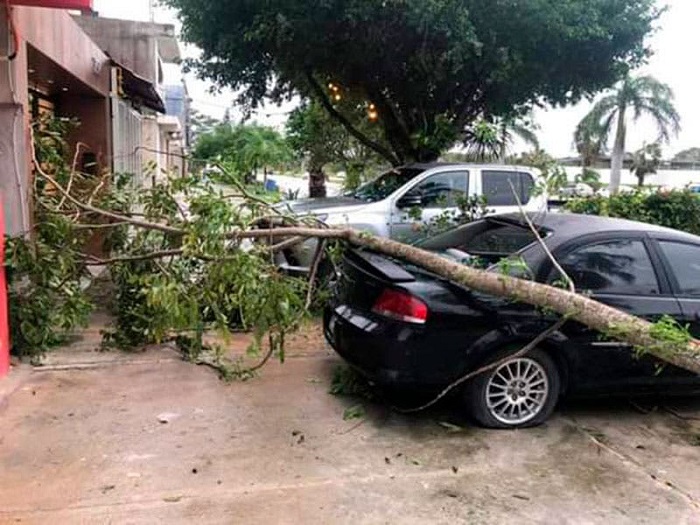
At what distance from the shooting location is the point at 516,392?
4863 millimetres

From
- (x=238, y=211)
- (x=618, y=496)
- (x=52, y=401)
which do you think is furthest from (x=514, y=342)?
(x=52, y=401)

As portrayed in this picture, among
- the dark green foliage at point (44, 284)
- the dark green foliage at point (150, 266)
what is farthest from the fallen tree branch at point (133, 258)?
the dark green foliage at point (44, 284)

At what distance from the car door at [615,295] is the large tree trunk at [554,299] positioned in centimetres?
40

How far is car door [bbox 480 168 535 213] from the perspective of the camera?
9.21 m

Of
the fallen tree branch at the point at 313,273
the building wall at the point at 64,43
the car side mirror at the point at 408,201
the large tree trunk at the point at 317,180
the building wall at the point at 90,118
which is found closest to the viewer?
the fallen tree branch at the point at 313,273

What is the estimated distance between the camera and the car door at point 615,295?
4.87 metres

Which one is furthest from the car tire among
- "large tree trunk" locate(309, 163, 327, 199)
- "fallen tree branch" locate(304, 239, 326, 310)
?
"large tree trunk" locate(309, 163, 327, 199)

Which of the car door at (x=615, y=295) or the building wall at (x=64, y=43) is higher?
the building wall at (x=64, y=43)

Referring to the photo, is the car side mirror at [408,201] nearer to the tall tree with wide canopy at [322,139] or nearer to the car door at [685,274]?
the car door at [685,274]

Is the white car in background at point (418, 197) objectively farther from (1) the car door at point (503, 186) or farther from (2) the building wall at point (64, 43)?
(2) the building wall at point (64, 43)

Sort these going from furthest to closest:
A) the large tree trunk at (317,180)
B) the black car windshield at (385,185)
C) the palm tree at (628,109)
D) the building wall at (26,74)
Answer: the palm tree at (628,109)
the large tree trunk at (317,180)
the black car windshield at (385,185)
the building wall at (26,74)

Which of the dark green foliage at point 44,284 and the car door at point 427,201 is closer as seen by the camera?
the dark green foliage at point 44,284

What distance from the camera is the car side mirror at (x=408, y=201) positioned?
8.79 m

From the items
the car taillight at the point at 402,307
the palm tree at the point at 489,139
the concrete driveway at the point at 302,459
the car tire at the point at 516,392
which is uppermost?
the palm tree at the point at 489,139
